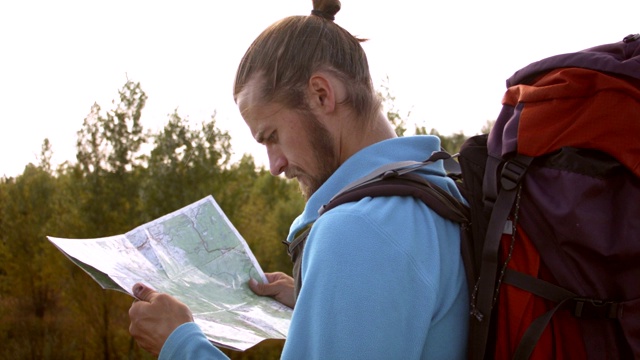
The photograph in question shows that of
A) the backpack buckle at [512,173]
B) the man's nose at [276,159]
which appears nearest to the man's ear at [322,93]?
the man's nose at [276,159]

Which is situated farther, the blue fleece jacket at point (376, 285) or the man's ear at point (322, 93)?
the man's ear at point (322, 93)

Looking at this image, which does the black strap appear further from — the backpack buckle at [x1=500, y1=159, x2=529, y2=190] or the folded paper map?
the folded paper map

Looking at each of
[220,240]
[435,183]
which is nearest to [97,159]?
[220,240]

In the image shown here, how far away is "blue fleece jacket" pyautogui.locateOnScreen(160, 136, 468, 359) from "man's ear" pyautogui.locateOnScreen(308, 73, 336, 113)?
341 mm

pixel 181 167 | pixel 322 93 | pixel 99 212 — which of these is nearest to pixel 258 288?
pixel 322 93

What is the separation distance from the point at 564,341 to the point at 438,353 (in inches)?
9.8

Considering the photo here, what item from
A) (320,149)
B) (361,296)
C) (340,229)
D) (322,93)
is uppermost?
(322,93)

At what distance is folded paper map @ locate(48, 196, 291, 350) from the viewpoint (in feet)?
6.59

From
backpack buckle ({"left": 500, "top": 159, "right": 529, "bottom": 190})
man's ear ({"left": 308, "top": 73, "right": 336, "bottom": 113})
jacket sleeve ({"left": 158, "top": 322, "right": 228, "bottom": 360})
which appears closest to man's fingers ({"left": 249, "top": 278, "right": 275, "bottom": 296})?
jacket sleeve ({"left": 158, "top": 322, "right": 228, "bottom": 360})

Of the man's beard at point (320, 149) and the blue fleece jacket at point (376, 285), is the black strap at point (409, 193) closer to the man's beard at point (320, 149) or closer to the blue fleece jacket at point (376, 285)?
the blue fleece jacket at point (376, 285)

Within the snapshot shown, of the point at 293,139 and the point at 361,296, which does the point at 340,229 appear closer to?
the point at 361,296

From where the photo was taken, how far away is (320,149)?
67.9 inches

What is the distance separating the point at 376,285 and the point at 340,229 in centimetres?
13

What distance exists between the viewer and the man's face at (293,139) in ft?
5.65
